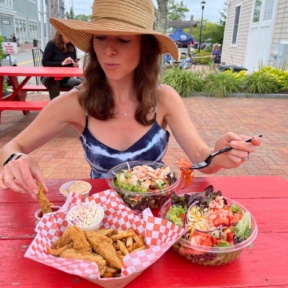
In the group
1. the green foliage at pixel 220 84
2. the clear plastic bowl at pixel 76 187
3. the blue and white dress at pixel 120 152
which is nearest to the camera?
the clear plastic bowl at pixel 76 187

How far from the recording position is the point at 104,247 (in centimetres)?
95

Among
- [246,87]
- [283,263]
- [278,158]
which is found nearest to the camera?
[283,263]

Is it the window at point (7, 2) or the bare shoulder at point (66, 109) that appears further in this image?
the window at point (7, 2)

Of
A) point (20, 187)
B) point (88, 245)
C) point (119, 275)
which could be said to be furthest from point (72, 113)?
point (119, 275)

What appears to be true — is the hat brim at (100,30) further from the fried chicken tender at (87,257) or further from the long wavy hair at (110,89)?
the fried chicken tender at (87,257)

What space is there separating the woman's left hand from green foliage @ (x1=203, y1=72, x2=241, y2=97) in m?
6.91

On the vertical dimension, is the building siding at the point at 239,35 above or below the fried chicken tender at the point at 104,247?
above

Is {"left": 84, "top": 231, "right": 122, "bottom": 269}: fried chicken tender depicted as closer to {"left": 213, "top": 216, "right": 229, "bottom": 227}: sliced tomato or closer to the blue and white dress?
{"left": 213, "top": 216, "right": 229, "bottom": 227}: sliced tomato

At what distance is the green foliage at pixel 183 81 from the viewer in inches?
313

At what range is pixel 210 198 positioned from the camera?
1.15m

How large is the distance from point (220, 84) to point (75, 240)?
761 cm

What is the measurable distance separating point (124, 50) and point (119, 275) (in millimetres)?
1070

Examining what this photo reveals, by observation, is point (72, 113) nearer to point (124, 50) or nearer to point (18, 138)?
point (18, 138)

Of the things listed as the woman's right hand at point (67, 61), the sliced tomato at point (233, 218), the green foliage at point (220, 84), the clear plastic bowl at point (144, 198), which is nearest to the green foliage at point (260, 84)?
the green foliage at point (220, 84)
